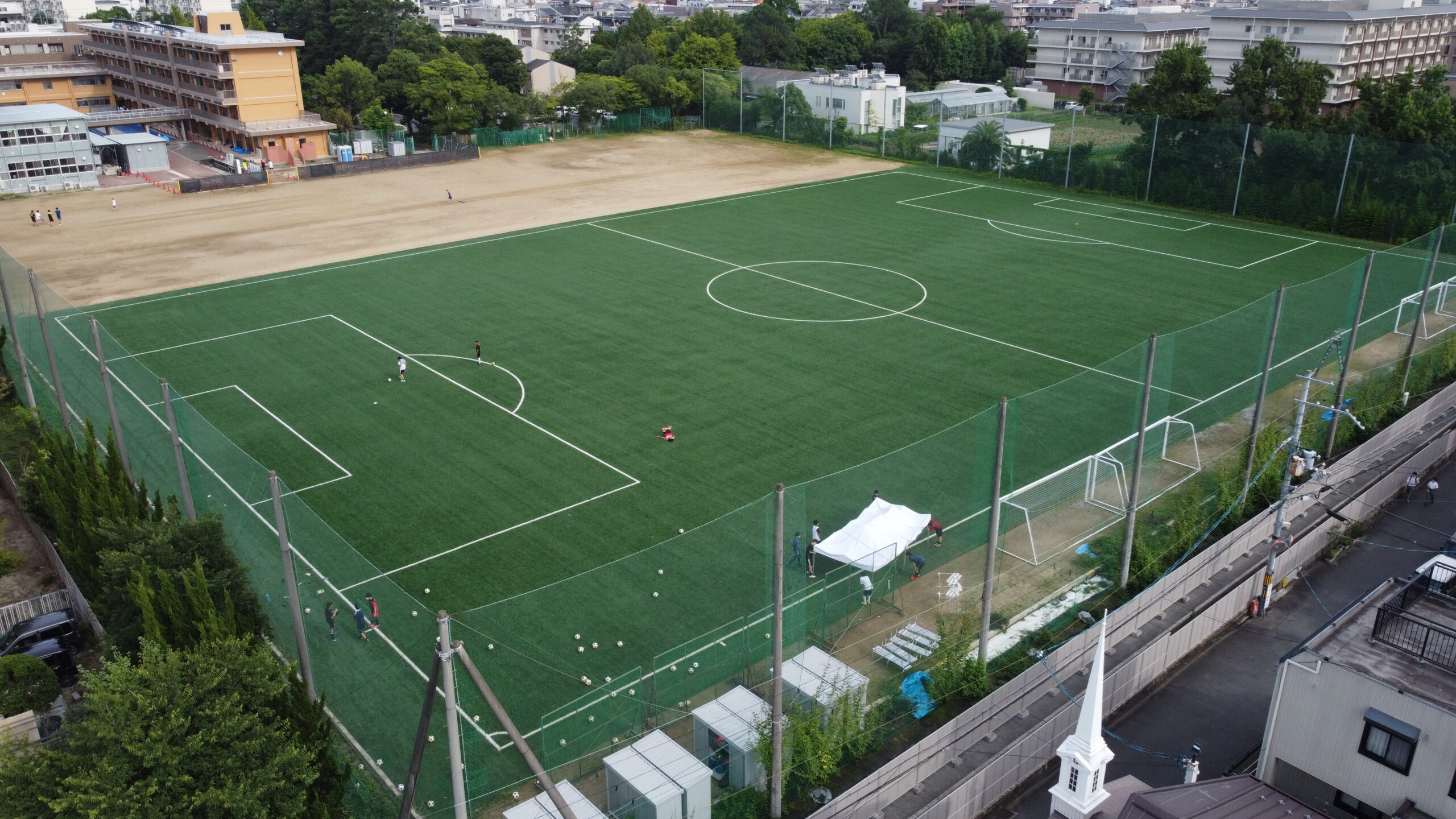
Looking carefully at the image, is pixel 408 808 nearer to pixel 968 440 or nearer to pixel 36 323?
pixel 968 440

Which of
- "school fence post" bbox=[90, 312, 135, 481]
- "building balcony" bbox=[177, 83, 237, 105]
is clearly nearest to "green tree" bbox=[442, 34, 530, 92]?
"building balcony" bbox=[177, 83, 237, 105]

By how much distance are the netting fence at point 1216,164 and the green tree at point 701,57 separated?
32933mm

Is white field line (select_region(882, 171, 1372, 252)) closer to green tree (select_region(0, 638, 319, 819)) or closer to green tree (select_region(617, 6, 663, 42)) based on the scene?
green tree (select_region(0, 638, 319, 819))

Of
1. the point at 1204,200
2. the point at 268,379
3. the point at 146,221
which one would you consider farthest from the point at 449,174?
the point at 1204,200

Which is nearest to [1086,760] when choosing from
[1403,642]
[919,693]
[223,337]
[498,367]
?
[919,693]

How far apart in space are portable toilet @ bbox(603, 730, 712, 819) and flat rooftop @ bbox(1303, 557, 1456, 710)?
10.5m

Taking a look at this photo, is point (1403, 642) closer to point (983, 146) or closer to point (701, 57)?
point (983, 146)

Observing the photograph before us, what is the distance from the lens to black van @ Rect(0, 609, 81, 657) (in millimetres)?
22594

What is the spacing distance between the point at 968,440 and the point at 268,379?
26.6 metres

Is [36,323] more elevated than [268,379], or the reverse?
[36,323]

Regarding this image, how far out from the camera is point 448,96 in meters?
86.8

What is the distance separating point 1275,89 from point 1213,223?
12.9 meters

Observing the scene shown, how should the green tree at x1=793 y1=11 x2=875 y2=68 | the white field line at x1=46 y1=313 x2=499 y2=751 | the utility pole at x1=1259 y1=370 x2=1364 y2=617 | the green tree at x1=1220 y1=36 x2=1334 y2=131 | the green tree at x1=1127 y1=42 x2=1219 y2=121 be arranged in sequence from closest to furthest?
the white field line at x1=46 y1=313 x2=499 y2=751 → the utility pole at x1=1259 y1=370 x2=1364 y2=617 → the green tree at x1=1220 y1=36 x2=1334 y2=131 → the green tree at x1=1127 y1=42 x2=1219 y2=121 → the green tree at x1=793 y1=11 x2=875 y2=68

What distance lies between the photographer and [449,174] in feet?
243
